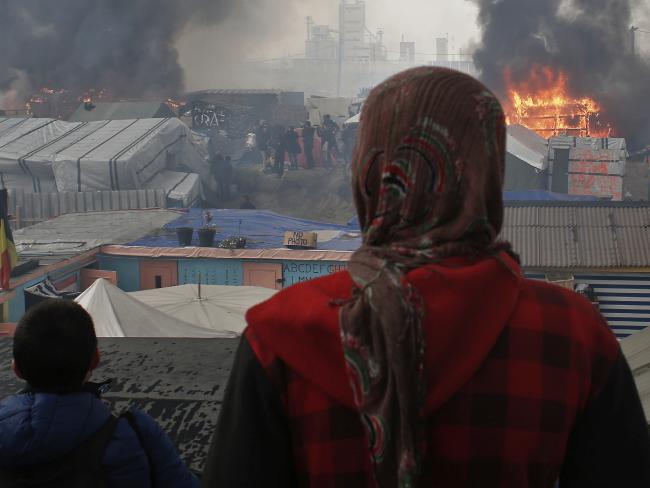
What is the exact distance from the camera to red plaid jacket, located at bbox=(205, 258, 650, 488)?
1133mm

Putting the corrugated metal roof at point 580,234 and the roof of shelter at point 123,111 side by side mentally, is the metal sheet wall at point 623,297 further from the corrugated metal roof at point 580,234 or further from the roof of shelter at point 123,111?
the roof of shelter at point 123,111

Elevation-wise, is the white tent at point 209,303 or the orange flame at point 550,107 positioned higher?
the orange flame at point 550,107

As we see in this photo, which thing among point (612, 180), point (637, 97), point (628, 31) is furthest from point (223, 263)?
point (628, 31)

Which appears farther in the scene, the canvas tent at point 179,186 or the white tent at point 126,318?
the canvas tent at point 179,186

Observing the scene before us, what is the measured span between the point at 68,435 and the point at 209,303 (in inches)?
278

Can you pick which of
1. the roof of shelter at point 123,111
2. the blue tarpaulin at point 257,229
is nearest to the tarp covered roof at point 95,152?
the roof of shelter at point 123,111

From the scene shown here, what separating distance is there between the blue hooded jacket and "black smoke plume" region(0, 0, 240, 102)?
35.7 meters

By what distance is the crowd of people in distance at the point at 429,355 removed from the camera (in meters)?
1.11

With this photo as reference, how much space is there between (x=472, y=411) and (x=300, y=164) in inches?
907

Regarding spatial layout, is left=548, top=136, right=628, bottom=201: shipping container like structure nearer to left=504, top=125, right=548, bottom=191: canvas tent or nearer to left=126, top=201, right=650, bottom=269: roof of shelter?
left=504, top=125, right=548, bottom=191: canvas tent

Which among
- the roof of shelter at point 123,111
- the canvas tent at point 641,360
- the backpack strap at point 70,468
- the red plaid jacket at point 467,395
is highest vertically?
the roof of shelter at point 123,111

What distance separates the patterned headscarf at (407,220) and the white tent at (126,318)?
254 inches

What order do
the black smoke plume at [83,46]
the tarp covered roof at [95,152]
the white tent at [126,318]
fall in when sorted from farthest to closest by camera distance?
1. the black smoke plume at [83,46]
2. the tarp covered roof at [95,152]
3. the white tent at [126,318]

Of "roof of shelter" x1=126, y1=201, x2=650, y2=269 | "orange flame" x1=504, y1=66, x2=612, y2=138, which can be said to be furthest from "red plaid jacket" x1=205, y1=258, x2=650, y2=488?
"orange flame" x1=504, y1=66, x2=612, y2=138
